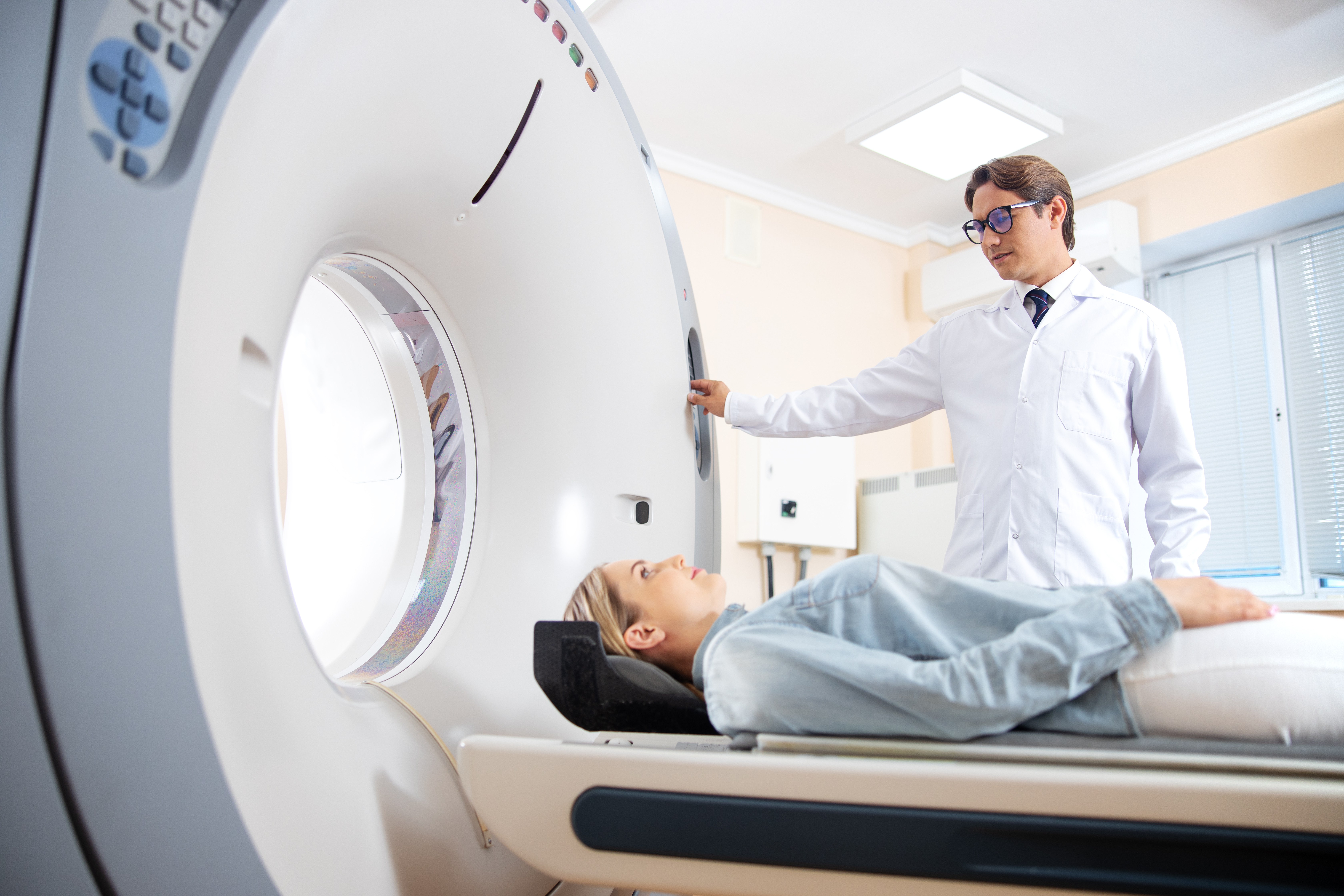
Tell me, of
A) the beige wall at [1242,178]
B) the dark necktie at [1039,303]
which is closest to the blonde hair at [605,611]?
the dark necktie at [1039,303]

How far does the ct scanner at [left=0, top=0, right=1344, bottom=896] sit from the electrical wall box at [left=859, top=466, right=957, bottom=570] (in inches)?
91.6

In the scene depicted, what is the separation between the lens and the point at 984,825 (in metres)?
0.64

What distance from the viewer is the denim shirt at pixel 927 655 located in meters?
0.74

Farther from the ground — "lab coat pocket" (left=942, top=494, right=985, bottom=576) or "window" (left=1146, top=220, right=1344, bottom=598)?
"window" (left=1146, top=220, right=1344, bottom=598)

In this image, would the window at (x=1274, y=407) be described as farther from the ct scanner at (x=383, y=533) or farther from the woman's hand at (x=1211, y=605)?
the ct scanner at (x=383, y=533)

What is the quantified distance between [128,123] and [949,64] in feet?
9.27

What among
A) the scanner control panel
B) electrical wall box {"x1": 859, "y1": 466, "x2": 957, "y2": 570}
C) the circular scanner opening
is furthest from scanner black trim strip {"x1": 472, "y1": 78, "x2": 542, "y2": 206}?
electrical wall box {"x1": 859, "y1": 466, "x2": 957, "y2": 570}

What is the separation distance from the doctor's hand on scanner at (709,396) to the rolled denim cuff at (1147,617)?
708mm

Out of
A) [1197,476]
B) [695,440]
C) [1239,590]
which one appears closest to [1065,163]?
[1197,476]

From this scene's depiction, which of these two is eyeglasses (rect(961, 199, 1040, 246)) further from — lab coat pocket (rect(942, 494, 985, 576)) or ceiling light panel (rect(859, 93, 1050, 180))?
ceiling light panel (rect(859, 93, 1050, 180))

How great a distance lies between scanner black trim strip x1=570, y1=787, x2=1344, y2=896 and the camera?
0.59m

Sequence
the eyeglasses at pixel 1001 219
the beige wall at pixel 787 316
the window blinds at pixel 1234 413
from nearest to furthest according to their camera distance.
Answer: the eyeglasses at pixel 1001 219 → the window blinds at pixel 1234 413 → the beige wall at pixel 787 316

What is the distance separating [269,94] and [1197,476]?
→ 55.9 inches

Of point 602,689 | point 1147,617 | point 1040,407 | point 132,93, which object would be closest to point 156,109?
point 132,93
